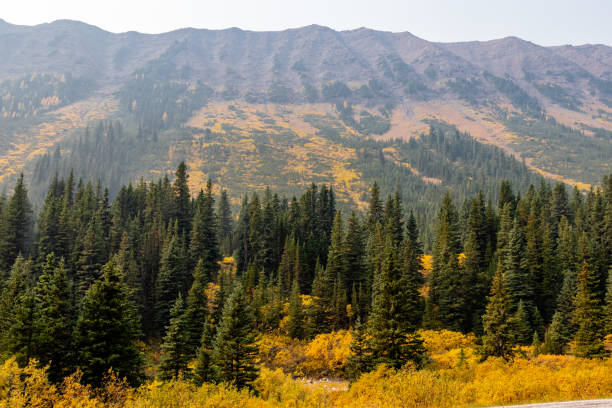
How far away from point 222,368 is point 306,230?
6108 cm

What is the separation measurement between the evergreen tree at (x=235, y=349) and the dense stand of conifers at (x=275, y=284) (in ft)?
0.34

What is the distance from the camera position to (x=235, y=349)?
3344 cm

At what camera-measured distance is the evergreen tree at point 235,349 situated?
108 feet

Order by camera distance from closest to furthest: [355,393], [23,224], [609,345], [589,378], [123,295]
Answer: [589,378], [355,393], [123,295], [609,345], [23,224]

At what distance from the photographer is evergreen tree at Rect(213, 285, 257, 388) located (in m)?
32.9

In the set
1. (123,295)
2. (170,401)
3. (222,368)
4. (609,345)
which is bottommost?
(609,345)

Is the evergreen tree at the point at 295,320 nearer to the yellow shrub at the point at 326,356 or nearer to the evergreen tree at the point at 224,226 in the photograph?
the yellow shrub at the point at 326,356

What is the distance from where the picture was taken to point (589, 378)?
22.2 meters

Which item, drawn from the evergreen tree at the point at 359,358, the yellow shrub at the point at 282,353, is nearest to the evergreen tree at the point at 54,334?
the evergreen tree at the point at 359,358

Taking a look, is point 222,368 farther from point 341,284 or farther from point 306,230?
point 306,230

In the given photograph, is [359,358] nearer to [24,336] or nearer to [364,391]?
[364,391]

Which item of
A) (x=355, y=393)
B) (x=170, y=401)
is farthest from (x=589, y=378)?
(x=170, y=401)

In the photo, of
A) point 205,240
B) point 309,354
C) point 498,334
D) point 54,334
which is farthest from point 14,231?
point 498,334

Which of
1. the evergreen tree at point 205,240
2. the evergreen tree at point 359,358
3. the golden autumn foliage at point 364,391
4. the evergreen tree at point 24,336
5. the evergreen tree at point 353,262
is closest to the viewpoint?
the golden autumn foliage at point 364,391
